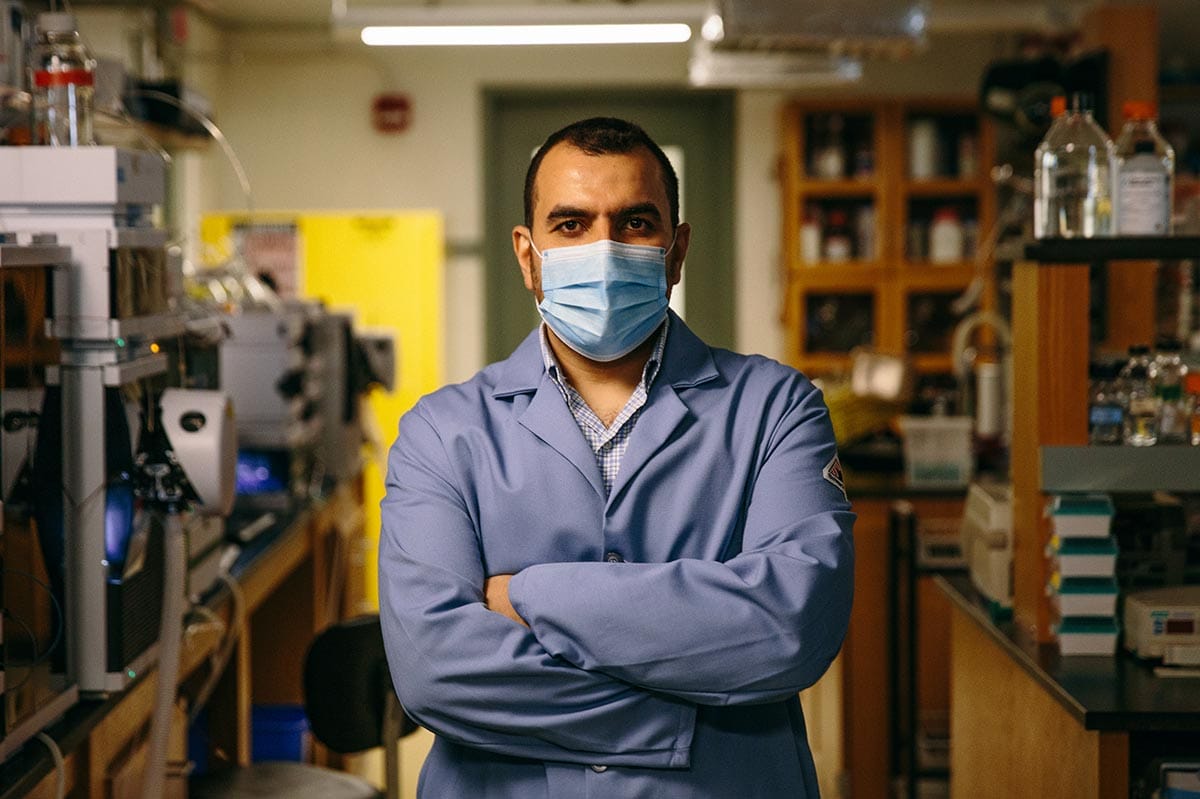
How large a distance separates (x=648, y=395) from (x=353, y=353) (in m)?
2.90

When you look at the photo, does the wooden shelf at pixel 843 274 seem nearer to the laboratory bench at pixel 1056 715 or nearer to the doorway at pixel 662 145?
the doorway at pixel 662 145

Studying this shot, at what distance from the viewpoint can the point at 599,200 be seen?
1706 millimetres

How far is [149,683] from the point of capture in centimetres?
225

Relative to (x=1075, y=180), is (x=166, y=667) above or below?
below

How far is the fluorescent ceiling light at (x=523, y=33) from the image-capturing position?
487 cm

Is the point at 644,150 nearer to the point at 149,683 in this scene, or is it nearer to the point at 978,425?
the point at 149,683

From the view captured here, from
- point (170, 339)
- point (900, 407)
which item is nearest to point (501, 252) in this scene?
point (900, 407)

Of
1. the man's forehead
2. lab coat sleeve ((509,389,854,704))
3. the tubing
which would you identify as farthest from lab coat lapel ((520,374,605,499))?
the tubing

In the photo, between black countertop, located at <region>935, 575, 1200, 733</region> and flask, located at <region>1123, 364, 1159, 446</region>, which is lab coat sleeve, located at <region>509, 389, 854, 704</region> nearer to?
black countertop, located at <region>935, 575, 1200, 733</region>

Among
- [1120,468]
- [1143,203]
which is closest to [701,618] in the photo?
[1120,468]

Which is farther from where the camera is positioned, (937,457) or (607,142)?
(937,457)

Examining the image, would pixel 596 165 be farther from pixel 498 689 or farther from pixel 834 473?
pixel 498 689

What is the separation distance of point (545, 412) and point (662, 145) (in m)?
4.99

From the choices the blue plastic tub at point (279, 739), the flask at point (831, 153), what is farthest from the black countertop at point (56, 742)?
the flask at point (831, 153)
